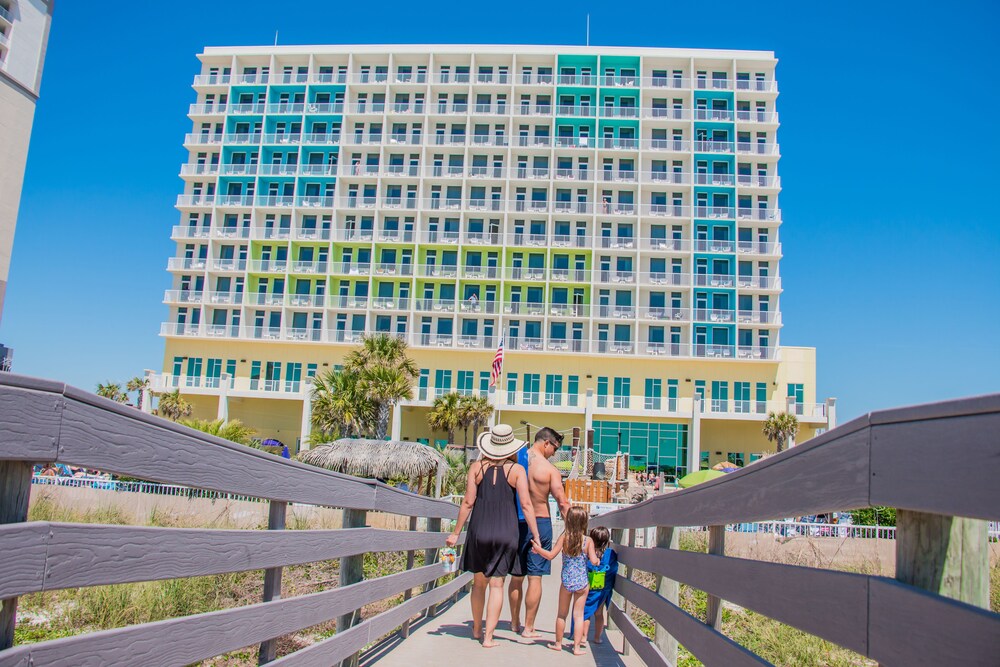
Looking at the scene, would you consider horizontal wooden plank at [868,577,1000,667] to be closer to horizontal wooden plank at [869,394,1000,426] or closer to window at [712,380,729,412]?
horizontal wooden plank at [869,394,1000,426]

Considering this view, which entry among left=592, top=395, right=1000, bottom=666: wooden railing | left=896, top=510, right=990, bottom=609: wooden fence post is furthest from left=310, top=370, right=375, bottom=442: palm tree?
left=896, top=510, right=990, bottom=609: wooden fence post

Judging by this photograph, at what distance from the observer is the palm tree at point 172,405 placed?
50.9 meters

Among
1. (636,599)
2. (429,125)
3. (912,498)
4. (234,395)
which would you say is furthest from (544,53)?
(912,498)

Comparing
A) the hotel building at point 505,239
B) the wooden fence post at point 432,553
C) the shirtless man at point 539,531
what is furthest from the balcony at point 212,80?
the shirtless man at point 539,531

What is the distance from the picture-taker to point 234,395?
54750mm

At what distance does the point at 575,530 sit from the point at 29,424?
582cm

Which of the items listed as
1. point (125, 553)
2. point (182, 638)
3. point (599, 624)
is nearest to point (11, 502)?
point (125, 553)

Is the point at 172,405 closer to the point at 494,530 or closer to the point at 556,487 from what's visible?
the point at 556,487

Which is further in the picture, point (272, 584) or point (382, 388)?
point (382, 388)

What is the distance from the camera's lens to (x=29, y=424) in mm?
1979

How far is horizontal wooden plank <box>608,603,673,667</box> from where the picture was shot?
465 centimetres

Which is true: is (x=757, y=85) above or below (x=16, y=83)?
above

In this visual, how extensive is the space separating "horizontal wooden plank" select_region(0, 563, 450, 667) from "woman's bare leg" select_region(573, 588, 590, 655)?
2.94 metres

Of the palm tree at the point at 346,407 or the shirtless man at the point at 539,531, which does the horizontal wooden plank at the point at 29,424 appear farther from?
the palm tree at the point at 346,407
